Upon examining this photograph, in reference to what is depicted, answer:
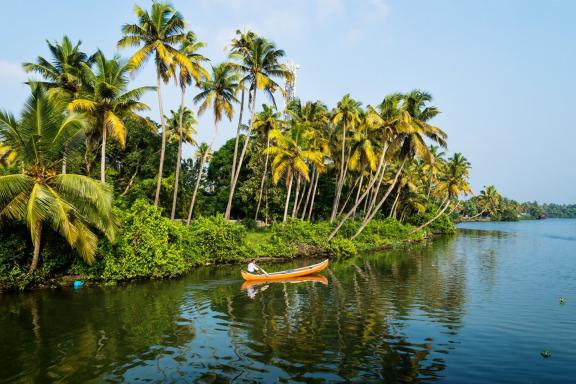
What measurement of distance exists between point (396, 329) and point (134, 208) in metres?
17.7

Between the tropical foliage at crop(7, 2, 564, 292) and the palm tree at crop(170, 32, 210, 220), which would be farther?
the palm tree at crop(170, 32, 210, 220)

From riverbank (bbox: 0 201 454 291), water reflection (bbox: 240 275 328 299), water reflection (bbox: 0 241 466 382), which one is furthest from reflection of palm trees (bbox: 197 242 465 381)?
riverbank (bbox: 0 201 454 291)

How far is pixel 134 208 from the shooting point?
25953 mm

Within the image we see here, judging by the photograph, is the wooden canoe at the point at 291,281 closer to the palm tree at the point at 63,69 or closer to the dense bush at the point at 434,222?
the palm tree at the point at 63,69

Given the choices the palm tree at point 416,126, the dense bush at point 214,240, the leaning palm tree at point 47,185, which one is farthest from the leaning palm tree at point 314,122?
the leaning palm tree at point 47,185

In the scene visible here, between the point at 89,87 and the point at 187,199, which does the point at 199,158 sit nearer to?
the point at 187,199

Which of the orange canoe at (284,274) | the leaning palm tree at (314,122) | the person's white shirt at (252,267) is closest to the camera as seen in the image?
the orange canoe at (284,274)

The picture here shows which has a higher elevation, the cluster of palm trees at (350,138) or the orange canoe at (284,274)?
the cluster of palm trees at (350,138)

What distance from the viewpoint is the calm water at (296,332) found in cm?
1178

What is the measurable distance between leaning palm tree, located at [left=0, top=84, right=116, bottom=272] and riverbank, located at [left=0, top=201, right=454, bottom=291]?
1762 mm

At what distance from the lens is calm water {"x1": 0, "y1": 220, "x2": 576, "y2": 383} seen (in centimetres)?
1178

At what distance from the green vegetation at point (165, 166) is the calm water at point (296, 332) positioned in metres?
2.99

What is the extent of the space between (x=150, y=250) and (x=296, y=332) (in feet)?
43.7

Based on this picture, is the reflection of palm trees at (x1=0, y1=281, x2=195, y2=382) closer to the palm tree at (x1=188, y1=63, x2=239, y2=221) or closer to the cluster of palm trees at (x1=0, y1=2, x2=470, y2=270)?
the cluster of palm trees at (x1=0, y1=2, x2=470, y2=270)
